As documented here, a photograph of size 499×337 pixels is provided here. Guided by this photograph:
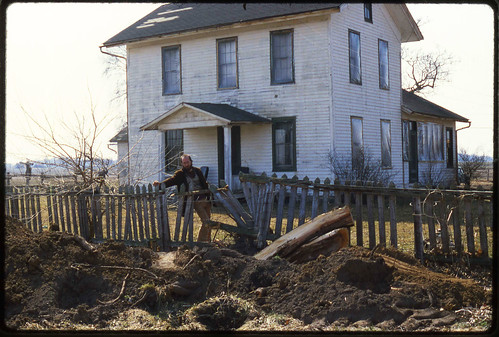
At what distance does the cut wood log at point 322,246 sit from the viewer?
301 inches

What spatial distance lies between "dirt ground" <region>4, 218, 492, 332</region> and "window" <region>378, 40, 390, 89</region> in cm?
1549

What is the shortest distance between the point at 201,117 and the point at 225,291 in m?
13.3

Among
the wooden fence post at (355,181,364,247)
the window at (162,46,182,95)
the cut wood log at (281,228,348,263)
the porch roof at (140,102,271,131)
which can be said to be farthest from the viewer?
the window at (162,46,182,95)

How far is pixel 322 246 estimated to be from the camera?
7.66 metres

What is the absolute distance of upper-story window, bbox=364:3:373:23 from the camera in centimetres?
2133

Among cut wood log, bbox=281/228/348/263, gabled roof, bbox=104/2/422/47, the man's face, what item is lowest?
cut wood log, bbox=281/228/348/263

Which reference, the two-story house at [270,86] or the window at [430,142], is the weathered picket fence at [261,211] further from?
the window at [430,142]

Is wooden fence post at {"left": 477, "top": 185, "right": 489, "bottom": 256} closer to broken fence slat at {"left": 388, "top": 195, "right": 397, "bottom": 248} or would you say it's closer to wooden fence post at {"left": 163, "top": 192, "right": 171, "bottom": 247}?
broken fence slat at {"left": 388, "top": 195, "right": 397, "bottom": 248}

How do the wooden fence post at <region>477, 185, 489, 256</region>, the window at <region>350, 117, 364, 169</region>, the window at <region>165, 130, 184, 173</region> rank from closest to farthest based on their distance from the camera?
the wooden fence post at <region>477, 185, 489, 256</region>, the window at <region>350, 117, 364, 169</region>, the window at <region>165, 130, 184, 173</region>

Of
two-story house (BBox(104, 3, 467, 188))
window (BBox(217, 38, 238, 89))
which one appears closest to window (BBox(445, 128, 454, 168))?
two-story house (BBox(104, 3, 467, 188))

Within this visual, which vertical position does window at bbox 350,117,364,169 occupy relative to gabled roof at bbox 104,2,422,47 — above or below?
below

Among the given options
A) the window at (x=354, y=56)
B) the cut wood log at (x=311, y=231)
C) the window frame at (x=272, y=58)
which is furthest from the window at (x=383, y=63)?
the cut wood log at (x=311, y=231)

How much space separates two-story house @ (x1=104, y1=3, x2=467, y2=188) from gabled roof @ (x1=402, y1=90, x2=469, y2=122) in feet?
0.96

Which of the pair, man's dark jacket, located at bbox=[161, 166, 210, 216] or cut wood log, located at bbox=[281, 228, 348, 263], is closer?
cut wood log, located at bbox=[281, 228, 348, 263]
